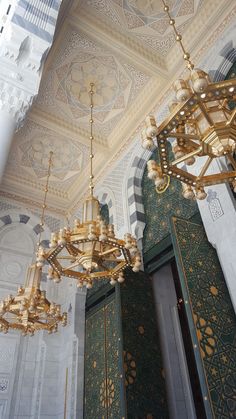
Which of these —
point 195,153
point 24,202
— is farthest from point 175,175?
point 24,202

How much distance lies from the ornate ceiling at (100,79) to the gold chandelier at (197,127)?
2.35 meters

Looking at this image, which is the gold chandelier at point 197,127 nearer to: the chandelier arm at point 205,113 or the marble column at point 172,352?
the chandelier arm at point 205,113

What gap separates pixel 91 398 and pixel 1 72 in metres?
3.96

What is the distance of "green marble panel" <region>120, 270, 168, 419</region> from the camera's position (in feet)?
10.6

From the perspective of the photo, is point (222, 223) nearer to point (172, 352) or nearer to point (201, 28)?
point (172, 352)

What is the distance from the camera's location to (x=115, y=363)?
12.9ft

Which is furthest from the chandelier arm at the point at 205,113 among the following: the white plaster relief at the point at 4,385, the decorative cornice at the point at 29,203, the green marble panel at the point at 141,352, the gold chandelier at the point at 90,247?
the decorative cornice at the point at 29,203

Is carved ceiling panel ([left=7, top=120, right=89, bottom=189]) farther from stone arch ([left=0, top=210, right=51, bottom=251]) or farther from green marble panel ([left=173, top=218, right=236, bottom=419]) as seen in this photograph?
green marble panel ([left=173, top=218, right=236, bottom=419])

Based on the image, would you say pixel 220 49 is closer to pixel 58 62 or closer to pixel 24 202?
pixel 58 62

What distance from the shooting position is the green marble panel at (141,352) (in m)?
3.22

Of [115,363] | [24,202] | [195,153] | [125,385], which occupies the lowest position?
[125,385]

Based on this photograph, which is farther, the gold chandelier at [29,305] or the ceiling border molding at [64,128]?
the ceiling border molding at [64,128]

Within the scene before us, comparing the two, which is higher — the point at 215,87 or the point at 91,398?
the point at 215,87

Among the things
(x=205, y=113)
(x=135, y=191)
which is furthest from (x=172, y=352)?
(x=205, y=113)
